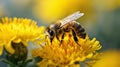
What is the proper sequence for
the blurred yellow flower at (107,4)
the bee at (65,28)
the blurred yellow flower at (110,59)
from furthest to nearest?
the blurred yellow flower at (107,4), the blurred yellow flower at (110,59), the bee at (65,28)

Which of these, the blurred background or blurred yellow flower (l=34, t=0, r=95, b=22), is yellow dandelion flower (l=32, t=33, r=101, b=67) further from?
blurred yellow flower (l=34, t=0, r=95, b=22)

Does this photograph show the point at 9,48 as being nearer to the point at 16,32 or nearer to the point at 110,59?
the point at 16,32

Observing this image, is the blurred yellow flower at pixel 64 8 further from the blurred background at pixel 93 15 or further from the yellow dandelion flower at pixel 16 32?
the yellow dandelion flower at pixel 16 32

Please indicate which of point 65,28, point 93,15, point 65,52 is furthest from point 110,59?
point 65,52

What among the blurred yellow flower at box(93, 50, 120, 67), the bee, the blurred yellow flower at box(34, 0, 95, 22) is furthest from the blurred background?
the bee

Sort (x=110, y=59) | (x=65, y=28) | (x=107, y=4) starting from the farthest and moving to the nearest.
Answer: (x=107, y=4)
(x=110, y=59)
(x=65, y=28)

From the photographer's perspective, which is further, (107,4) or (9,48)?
(107,4)

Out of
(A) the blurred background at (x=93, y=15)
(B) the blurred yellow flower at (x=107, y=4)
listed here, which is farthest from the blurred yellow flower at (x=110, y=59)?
(B) the blurred yellow flower at (x=107, y=4)
